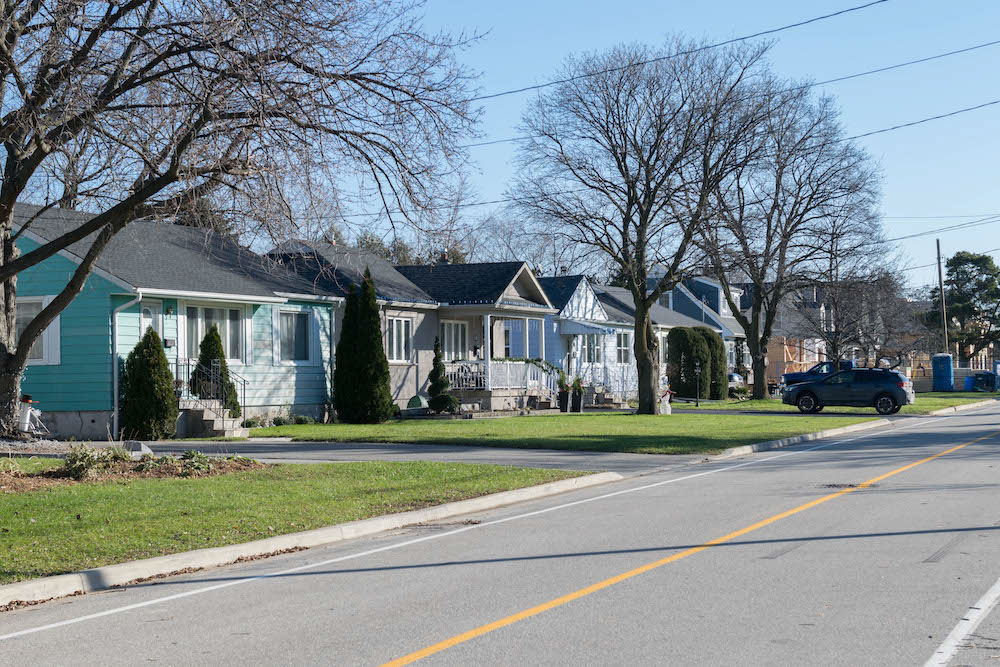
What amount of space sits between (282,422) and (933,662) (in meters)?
25.0

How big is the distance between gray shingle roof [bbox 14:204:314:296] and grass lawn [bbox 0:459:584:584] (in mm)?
9503

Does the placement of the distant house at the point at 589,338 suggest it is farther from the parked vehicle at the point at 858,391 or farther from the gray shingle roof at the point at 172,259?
A: the gray shingle roof at the point at 172,259

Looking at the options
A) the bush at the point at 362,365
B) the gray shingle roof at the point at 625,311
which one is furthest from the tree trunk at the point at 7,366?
the gray shingle roof at the point at 625,311

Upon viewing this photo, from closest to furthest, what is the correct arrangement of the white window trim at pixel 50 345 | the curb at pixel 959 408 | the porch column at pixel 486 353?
the white window trim at pixel 50 345 < the porch column at pixel 486 353 < the curb at pixel 959 408

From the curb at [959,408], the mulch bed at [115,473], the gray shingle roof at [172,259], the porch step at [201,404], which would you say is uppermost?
the gray shingle roof at [172,259]

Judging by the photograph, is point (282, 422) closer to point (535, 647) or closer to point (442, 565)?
point (442, 565)

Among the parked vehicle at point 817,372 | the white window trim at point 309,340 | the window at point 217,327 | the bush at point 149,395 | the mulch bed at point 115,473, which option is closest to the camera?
the mulch bed at point 115,473

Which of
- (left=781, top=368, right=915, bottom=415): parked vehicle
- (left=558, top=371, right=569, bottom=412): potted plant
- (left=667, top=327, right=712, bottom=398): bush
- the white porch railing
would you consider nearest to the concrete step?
A: the white porch railing

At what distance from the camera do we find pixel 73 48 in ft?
43.4

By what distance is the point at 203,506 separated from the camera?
12.7 meters

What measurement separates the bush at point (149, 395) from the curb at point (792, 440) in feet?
40.7

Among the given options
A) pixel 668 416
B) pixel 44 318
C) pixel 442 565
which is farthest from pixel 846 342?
pixel 442 565

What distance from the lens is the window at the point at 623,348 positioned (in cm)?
5269

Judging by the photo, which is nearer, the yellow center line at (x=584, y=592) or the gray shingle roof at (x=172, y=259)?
the yellow center line at (x=584, y=592)
